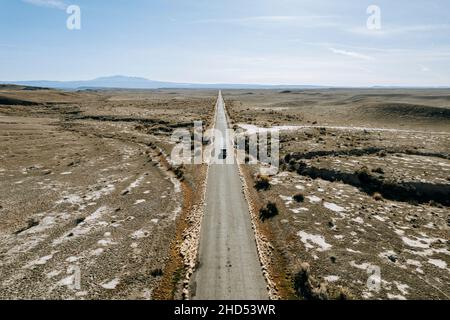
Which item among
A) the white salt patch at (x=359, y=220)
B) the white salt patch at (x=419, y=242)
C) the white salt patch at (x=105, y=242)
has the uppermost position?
the white salt patch at (x=359, y=220)

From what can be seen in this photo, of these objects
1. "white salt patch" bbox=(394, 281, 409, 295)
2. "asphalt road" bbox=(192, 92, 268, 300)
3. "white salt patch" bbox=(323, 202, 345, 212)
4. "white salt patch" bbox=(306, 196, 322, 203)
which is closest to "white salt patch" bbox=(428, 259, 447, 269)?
"white salt patch" bbox=(394, 281, 409, 295)

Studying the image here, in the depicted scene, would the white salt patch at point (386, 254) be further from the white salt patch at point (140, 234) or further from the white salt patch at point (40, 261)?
the white salt patch at point (40, 261)

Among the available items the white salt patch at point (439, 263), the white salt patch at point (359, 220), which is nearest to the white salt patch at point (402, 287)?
the white salt patch at point (439, 263)

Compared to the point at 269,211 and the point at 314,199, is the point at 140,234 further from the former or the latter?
the point at 314,199

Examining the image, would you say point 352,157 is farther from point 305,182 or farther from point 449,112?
Result: point 449,112

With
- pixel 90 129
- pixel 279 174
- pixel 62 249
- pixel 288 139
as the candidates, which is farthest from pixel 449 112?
pixel 62 249

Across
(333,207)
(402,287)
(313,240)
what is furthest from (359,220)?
(402,287)
